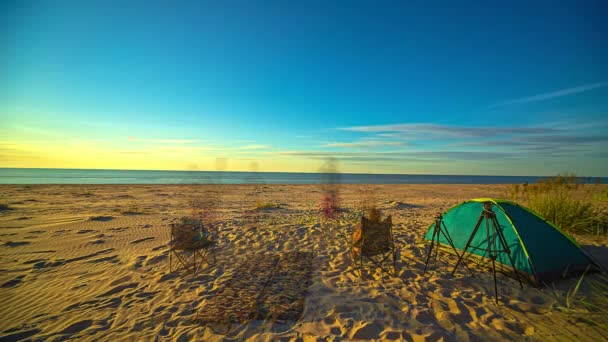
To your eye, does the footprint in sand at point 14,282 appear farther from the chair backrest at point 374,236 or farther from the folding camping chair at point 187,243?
the chair backrest at point 374,236

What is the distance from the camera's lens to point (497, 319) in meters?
3.62

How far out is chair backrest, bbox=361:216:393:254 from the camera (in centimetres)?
530

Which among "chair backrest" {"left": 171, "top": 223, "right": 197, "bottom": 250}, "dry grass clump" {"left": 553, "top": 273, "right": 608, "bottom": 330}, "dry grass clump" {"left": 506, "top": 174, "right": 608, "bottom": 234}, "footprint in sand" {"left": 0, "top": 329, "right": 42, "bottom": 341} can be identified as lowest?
"footprint in sand" {"left": 0, "top": 329, "right": 42, "bottom": 341}

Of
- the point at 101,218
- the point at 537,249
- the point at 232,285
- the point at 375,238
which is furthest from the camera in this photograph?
the point at 101,218

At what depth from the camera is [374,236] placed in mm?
5379

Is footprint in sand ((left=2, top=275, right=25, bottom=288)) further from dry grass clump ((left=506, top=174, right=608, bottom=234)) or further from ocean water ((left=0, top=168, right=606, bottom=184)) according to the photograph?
dry grass clump ((left=506, top=174, right=608, bottom=234))

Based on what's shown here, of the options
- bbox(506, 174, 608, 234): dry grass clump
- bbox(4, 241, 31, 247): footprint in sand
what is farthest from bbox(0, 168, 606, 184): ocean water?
bbox(4, 241, 31, 247): footprint in sand

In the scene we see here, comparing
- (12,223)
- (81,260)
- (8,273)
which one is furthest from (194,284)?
(12,223)

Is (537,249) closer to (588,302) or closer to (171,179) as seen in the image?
(588,302)

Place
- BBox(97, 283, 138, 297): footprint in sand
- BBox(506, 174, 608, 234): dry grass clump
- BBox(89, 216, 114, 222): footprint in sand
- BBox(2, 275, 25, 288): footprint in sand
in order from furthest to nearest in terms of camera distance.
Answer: BBox(89, 216, 114, 222): footprint in sand → BBox(506, 174, 608, 234): dry grass clump → BBox(2, 275, 25, 288): footprint in sand → BBox(97, 283, 138, 297): footprint in sand

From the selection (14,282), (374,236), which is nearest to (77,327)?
(14,282)

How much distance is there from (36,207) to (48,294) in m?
12.6

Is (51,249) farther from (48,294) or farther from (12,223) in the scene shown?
(12,223)

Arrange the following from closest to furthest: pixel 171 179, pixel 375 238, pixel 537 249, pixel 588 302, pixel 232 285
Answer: pixel 588 302, pixel 537 249, pixel 232 285, pixel 375 238, pixel 171 179
